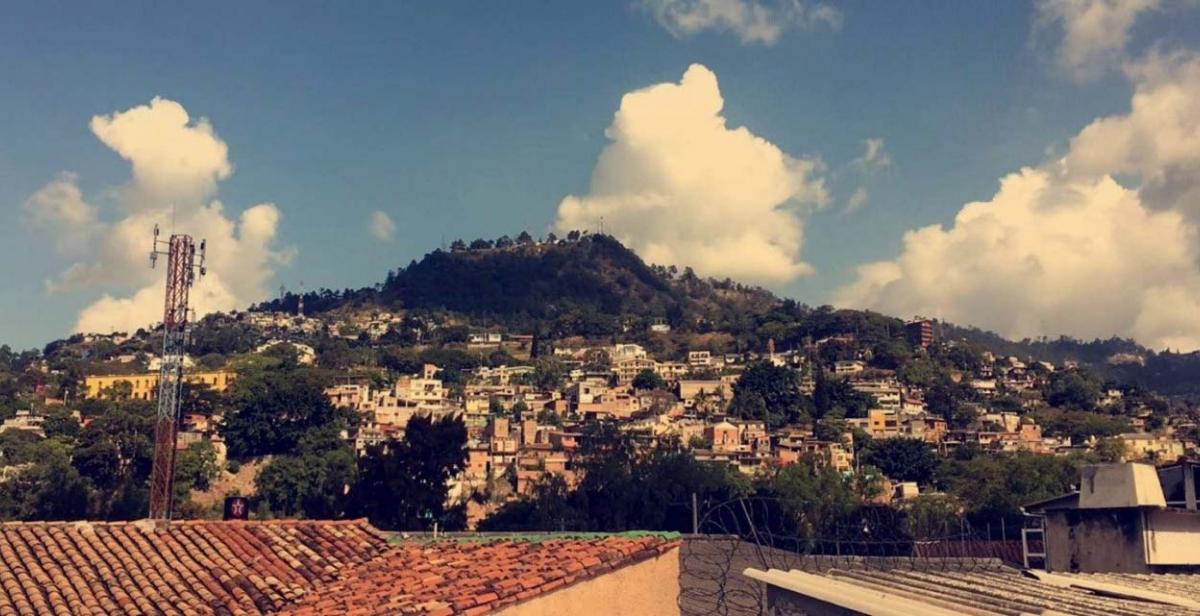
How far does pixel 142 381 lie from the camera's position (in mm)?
129250

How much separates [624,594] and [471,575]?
156cm

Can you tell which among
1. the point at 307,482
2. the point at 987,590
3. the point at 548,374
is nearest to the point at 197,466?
the point at 307,482

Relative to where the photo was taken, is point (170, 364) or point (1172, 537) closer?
point (1172, 537)

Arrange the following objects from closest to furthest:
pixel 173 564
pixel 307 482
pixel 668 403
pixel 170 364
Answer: pixel 173 564
pixel 170 364
pixel 307 482
pixel 668 403

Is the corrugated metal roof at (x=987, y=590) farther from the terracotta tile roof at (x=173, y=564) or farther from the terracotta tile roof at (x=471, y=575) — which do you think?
the terracotta tile roof at (x=173, y=564)

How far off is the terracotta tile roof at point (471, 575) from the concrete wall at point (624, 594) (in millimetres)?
79

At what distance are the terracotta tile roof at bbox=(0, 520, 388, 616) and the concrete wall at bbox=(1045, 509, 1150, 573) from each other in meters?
8.22

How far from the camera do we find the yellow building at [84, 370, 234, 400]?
12138cm

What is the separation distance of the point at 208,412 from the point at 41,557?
319 feet

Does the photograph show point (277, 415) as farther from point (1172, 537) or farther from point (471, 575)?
point (1172, 537)

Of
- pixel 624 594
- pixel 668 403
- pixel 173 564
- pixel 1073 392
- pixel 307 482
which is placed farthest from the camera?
pixel 1073 392

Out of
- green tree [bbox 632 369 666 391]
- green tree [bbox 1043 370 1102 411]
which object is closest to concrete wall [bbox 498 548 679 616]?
green tree [bbox 632 369 666 391]

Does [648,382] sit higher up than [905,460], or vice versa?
[648,382]

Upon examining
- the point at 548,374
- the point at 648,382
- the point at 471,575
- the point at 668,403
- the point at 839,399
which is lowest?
the point at 471,575
